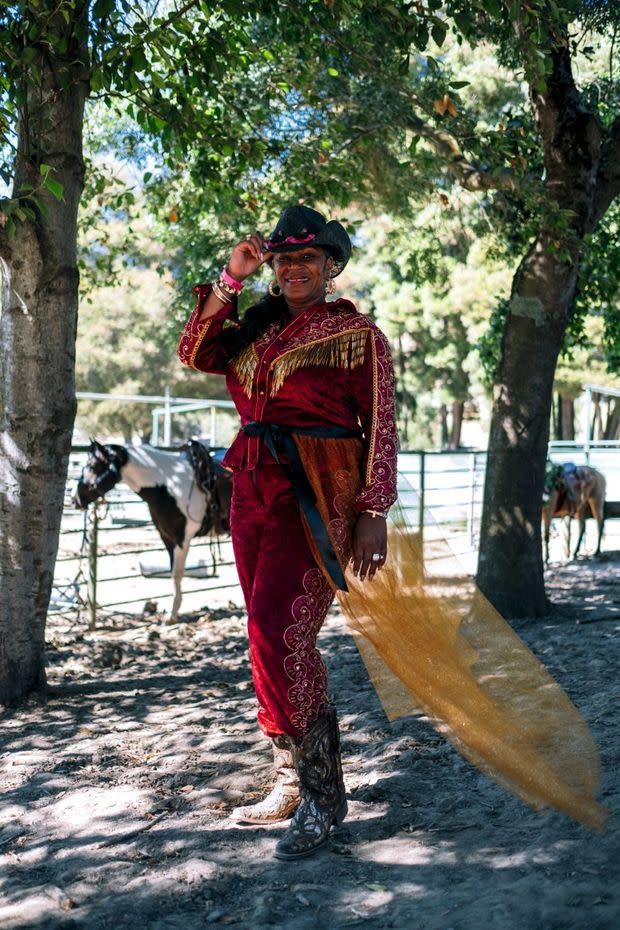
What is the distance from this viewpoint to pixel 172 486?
912 centimetres

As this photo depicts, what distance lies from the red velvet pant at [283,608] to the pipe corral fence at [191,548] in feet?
1.88

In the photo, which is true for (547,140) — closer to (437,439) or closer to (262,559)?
(262,559)

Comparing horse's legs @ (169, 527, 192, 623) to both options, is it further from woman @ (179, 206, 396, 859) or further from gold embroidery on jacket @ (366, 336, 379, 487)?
gold embroidery on jacket @ (366, 336, 379, 487)

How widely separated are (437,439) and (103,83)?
152ft

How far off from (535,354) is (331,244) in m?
4.29

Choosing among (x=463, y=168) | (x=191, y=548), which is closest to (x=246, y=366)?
(x=463, y=168)

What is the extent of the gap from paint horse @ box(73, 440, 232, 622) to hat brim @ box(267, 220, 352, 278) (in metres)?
5.59

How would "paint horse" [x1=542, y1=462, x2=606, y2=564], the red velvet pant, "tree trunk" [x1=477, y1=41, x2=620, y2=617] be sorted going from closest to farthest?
1. the red velvet pant
2. "tree trunk" [x1=477, y1=41, x2=620, y2=617]
3. "paint horse" [x1=542, y1=462, x2=606, y2=564]

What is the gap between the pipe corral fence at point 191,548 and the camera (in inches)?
345

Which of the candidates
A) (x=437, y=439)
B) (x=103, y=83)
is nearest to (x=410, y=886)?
(x=103, y=83)

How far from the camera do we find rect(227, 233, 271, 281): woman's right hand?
3.29 metres

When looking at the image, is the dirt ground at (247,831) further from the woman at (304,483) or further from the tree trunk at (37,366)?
the tree trunk at (37,366)

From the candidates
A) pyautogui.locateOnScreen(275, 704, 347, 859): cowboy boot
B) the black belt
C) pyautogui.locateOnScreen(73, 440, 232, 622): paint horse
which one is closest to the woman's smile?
the black belt

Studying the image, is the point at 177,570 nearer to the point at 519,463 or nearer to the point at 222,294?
the point at 519,463
